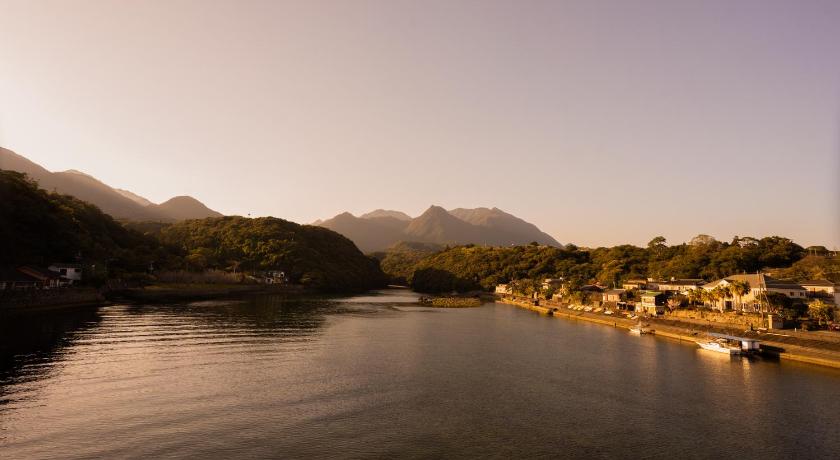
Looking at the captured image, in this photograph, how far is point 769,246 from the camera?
360 ft

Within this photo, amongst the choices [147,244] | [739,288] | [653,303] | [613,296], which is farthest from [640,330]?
[147,244]

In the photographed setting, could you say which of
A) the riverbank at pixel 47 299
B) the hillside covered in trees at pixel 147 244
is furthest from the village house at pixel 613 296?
the hillside covered in trees at pixel 147 244

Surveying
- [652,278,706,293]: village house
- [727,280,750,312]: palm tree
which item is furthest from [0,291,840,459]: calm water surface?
[652,278,706,293]: village house

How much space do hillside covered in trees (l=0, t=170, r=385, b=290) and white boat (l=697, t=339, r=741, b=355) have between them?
344ft

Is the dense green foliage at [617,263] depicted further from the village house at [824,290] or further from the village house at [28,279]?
the village house at [28,279]

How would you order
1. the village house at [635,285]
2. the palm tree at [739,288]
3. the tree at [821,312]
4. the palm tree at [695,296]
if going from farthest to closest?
the village house at [635,285] → the palm tree at [695,296] → the palm tree at [739,288] → the tree at [821,312]

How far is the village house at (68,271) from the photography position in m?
82.2

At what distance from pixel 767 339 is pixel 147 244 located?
153m

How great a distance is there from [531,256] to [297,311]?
357 feet

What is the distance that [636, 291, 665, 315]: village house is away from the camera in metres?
75.6

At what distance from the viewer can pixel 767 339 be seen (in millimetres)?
50125

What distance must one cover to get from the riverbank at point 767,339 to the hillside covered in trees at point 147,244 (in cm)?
10125

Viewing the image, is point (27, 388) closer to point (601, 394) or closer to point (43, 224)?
point (601, 394)

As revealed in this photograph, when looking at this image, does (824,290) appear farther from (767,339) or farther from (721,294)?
(767,339)
